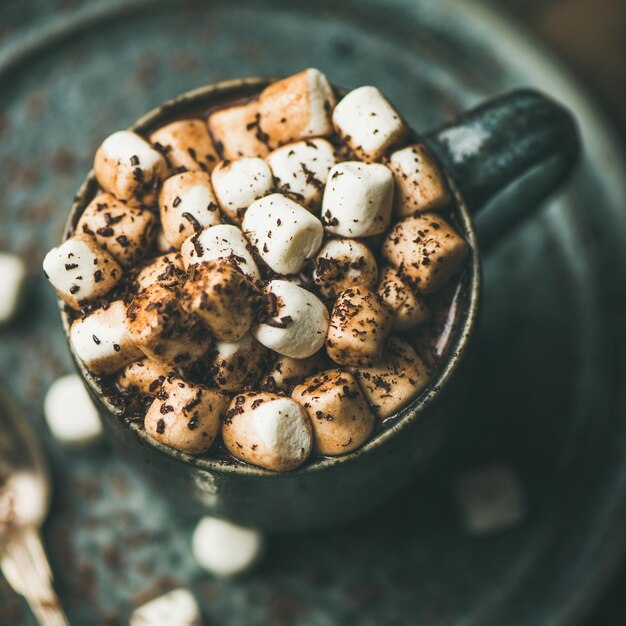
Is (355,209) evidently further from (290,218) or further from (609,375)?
Result: (609,375)

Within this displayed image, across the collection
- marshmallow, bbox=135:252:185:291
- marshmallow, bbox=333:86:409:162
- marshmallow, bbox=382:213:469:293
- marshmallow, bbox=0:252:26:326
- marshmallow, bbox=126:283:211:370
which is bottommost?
marshmallow, bbox=0:252:26:326

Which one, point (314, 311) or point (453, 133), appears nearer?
point (314, 311)

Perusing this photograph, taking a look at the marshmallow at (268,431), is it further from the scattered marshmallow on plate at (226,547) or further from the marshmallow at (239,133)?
the scattered marshmallow on plate at (226,547)

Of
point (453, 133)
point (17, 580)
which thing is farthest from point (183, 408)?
point (17, 580)

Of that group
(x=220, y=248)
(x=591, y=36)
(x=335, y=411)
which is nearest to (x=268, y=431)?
(x=335, y=411)

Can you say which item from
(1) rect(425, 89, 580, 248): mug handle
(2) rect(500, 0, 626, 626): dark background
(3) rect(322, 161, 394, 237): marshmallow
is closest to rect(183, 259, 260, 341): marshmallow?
(3) rect(322, 161, 394, 237): marshmallow

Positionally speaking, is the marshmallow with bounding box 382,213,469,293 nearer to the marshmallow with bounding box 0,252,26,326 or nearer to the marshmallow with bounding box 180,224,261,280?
the marshmallow with bounding box 180,224,261,280

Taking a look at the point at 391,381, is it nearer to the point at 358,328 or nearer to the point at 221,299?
the point at 358,328
